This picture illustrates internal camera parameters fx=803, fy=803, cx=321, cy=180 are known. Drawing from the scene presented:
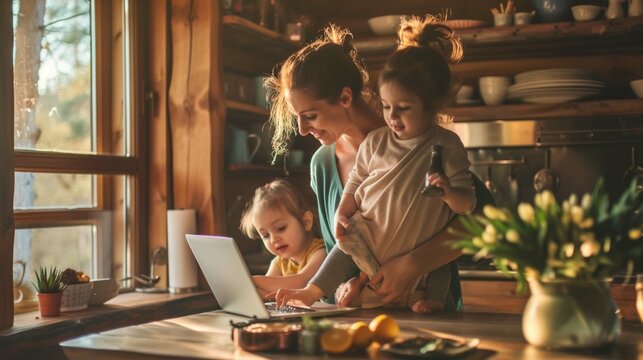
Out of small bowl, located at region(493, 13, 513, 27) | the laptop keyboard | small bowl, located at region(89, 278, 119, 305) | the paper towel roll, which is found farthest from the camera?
small bowl, located at region(493, 13, 513, 27)

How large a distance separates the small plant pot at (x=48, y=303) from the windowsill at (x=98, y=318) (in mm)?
29

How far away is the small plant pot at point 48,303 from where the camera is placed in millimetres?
2434

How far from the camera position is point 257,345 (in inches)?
56.4

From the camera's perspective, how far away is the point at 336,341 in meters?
1.39

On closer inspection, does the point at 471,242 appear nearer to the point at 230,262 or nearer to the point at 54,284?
the point at 230,262

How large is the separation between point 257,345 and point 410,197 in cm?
66

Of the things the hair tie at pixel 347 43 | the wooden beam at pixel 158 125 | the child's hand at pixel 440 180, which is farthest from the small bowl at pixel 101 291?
the child's hand at pixel 440 180

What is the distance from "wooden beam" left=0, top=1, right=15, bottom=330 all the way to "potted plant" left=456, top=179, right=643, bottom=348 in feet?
4.74

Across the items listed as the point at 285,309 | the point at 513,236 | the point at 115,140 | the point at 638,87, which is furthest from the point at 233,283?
the point at 638,87

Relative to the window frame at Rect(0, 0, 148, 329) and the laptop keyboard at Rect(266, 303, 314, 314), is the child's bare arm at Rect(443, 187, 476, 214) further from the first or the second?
the window frame at Rect(0, 0, 148, 329)

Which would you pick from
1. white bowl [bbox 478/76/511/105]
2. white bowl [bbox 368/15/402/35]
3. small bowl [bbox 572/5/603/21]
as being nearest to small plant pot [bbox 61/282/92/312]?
white bowl [bbox 368/15/402/35]

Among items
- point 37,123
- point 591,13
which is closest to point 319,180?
point 37,123

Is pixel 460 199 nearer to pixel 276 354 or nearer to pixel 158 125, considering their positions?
pixel 276 354

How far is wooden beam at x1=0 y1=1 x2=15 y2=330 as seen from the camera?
2.26 metres
